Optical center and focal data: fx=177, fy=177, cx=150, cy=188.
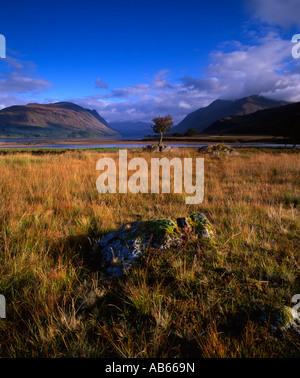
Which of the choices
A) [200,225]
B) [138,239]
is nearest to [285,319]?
[200,225]

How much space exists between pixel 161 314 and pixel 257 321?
2.62 feet

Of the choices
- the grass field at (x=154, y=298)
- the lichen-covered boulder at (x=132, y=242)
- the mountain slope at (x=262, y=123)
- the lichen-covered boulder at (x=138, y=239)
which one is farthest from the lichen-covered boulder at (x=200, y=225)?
the mountain slope at (x=262, y=123)

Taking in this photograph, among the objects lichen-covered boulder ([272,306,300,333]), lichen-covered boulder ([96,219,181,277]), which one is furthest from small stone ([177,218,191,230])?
lichen-covered boulder ([272,306,300,333])

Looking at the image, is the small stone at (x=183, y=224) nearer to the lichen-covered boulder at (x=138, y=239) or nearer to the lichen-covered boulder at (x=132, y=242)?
the lichen-covered boulder at (x=138, y=239)

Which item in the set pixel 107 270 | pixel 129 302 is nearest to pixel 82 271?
pixel 107 270

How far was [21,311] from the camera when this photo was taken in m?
1.58

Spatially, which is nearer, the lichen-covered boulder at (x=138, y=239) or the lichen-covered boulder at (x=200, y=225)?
the lichen-covered boulder at (x=138, y=239)

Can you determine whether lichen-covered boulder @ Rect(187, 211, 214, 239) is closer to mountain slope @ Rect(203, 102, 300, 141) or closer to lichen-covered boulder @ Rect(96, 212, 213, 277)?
lichen-covered boulder @ Rect(96, 212, 213, 277)

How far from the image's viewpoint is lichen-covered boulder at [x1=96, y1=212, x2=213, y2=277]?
2.10 metres

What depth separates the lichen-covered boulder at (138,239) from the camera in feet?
6.89

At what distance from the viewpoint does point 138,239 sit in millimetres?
2299

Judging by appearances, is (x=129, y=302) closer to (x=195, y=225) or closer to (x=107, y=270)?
(x=107, y=270)

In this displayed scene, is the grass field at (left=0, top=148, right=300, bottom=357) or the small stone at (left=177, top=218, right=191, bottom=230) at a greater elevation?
the small stone at (left=177, top=218, right=191, bottom=230)

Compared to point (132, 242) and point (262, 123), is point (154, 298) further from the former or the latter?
point (262, 123)
